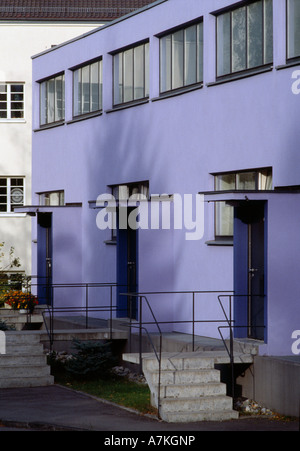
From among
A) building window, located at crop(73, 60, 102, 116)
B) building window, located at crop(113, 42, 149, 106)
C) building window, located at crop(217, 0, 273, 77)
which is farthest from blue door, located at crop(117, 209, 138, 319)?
building window, located at crop(217, 0, 273, 77)

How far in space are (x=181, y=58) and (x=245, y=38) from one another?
2.71 meters

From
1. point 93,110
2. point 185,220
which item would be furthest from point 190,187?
point 93,110

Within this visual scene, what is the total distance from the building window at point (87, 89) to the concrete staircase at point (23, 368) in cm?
817

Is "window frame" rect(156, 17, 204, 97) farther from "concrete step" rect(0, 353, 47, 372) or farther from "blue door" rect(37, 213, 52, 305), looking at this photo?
"blue door" rect(37, 213, 52, 305)

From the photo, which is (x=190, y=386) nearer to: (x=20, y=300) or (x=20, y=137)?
(x=20, y=300)

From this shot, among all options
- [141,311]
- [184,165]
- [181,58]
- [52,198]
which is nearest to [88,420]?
Result: [141,311]

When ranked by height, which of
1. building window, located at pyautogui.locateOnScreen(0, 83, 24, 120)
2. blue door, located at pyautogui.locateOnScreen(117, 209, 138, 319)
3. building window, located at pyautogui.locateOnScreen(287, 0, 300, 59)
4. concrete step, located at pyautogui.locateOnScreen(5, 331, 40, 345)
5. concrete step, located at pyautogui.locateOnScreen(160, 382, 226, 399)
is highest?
building window, located at pyautogui.locateOnScreen(0, 83, 24, 120)

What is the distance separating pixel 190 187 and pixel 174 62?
3.07m

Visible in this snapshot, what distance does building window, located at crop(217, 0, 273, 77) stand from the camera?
18734mm

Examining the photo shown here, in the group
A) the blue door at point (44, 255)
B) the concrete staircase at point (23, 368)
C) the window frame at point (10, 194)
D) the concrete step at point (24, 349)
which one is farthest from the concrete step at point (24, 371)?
the window frame at point (10, 194)

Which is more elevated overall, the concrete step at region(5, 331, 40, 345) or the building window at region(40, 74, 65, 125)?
the building window at region(40, 74, 65, 125)

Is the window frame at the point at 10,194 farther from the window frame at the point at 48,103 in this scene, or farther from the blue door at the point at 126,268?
the blue door at the point at 126,268

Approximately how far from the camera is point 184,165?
21250 millimetres

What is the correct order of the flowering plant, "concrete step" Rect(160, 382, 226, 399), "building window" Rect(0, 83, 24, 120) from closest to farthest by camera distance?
"concrete step" Rect(160, 382, 226, 399)
the flowering plant
"building window" Rect(0, 83, 24, 120)
